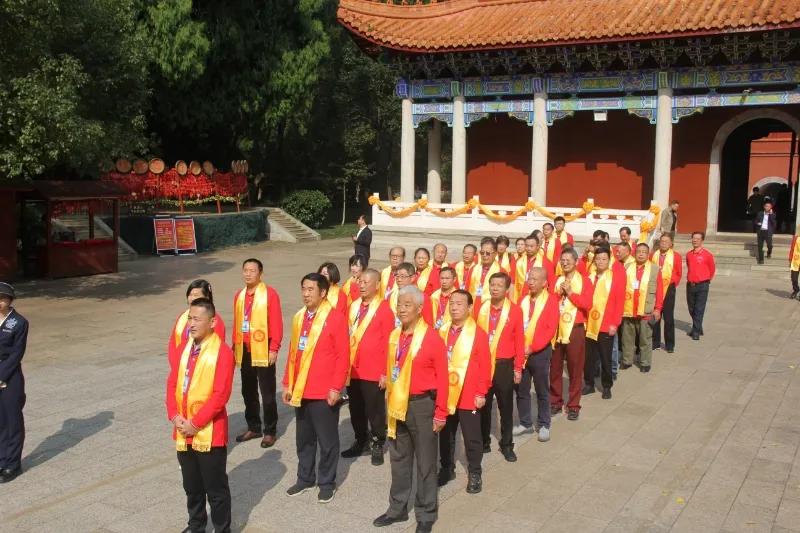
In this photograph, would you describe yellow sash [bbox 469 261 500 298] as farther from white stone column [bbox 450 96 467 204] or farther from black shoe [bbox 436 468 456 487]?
white stone column [bbox 450 96 467 204]

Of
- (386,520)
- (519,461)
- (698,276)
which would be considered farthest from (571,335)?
(698,276)

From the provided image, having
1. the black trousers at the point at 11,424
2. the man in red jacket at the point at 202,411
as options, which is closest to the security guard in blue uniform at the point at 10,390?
the black trousers at the point at 11,424

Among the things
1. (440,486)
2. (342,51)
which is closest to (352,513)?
(440,486)

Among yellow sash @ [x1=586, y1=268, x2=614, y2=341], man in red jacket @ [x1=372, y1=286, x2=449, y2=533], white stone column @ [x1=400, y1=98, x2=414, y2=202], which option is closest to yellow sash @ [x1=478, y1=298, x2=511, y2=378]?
man in red jacket @ [x1=372, y1=286, x2=449, y2=533]

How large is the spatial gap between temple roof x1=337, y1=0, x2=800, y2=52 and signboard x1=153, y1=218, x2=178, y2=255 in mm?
7536

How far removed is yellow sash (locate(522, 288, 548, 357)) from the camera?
23.2 ft

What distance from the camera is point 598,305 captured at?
8.43 m

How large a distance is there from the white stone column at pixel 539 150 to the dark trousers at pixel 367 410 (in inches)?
522

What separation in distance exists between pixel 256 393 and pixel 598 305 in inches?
149

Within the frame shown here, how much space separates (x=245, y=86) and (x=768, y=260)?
17374 mm

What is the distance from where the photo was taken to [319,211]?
29406 mm

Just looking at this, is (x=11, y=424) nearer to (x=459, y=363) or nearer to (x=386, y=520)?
(x=386, y=520)

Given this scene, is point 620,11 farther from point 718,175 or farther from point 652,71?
point 718,175

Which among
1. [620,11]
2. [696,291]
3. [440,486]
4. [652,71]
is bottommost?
[440,486]
